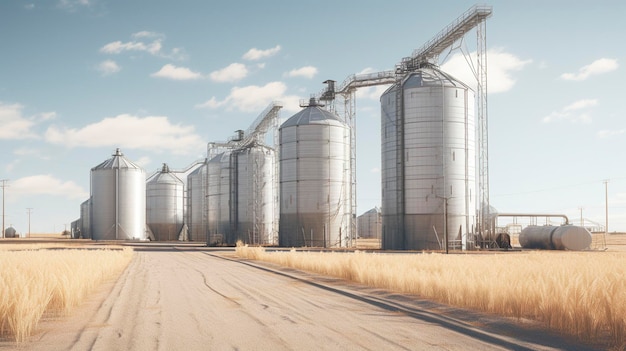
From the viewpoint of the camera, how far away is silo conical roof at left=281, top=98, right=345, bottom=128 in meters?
58.9

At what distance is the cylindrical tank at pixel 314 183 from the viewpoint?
57.7 m

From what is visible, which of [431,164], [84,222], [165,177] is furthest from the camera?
[84,222]

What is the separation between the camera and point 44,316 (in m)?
12.8

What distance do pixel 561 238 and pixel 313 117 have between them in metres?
26.2

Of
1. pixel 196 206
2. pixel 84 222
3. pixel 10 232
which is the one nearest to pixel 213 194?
pixel 196 206

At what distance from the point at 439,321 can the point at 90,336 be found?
6850 millimetres

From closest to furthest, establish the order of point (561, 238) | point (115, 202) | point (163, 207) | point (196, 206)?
point (561, 238) < point (115, 202) < point (196, 206) < point (163, 207)

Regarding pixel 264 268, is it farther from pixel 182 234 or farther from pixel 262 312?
pixel 182 234

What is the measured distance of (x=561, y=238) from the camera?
53219 mm

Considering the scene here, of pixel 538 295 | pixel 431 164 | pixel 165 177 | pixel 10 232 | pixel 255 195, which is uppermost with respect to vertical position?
pixel 165 177

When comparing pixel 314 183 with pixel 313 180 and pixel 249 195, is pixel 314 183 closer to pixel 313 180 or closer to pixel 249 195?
pixel 313 180

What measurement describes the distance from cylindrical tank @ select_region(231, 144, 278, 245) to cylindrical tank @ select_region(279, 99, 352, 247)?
10.8m

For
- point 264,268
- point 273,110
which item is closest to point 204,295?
point 264,268

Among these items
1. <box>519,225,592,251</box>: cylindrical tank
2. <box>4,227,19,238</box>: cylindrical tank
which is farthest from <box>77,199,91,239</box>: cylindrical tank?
<box>519,225,592,251</box>: cylindrical tank
